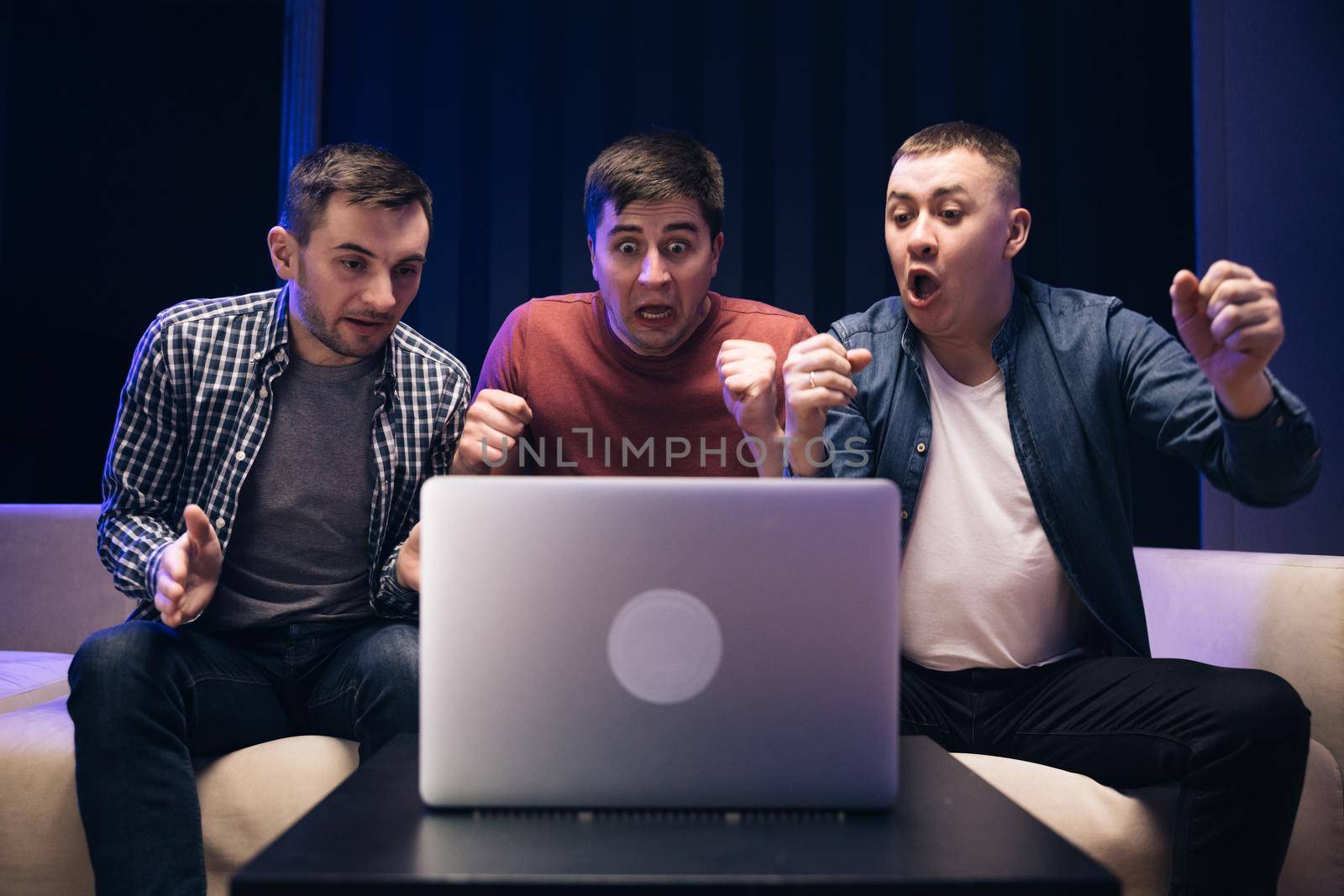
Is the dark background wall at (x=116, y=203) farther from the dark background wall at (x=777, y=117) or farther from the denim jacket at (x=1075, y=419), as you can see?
the denim jacket at (x=1075, y=419)

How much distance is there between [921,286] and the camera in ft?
5.27

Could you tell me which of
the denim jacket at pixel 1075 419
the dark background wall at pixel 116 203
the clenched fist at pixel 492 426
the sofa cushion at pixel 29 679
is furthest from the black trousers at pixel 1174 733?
the dark background wall at pixel 116 203

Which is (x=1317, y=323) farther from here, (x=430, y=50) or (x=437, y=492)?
(x=437, y=492)

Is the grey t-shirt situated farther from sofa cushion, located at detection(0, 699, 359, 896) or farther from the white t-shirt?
the white t-shirt

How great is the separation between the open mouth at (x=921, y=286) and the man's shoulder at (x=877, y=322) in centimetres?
7

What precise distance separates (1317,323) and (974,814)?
2468 millimetres

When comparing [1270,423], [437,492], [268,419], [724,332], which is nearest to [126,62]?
[268,419]

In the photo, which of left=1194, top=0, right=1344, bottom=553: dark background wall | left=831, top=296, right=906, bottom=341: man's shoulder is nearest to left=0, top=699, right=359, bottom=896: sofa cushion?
left=831, top=296, right=906, bottom=341: man's shoulder

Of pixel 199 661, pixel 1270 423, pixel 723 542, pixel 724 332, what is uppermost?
pixel 724 332

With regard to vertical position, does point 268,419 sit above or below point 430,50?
below

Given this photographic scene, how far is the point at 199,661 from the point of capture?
4.61ft

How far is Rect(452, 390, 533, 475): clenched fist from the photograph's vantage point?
4.87 ft

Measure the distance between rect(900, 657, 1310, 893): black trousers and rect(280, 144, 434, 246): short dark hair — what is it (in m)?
1.08

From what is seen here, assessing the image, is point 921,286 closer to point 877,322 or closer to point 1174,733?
point 877,322
